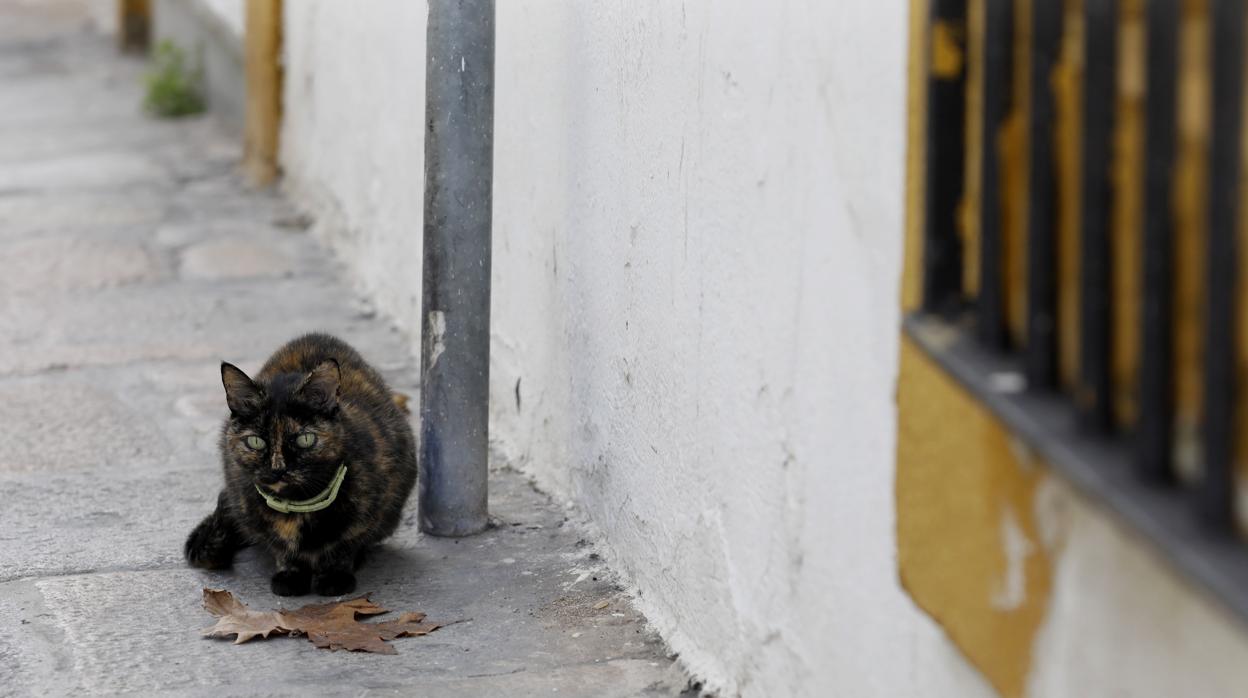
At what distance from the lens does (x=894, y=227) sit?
84.7 inches

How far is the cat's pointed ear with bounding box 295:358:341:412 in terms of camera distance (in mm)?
3481

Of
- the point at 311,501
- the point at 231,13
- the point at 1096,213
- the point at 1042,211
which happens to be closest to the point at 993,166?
the point at 1042,211

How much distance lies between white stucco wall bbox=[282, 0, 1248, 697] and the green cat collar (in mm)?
573

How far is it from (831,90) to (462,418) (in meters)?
1.68

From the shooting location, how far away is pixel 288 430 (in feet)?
11.3

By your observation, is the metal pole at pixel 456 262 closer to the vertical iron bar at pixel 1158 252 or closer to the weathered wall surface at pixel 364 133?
the weathered wall surface at pixel 364 133

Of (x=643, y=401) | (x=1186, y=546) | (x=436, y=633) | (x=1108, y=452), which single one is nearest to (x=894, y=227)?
(x=1108, y=452)

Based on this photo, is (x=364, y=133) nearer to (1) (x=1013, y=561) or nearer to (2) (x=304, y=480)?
(2) (x=304, y=480)

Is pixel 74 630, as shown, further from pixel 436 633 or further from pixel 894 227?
pixel 894 227

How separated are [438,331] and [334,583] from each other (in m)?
0.61

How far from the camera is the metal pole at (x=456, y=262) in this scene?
12.0ft

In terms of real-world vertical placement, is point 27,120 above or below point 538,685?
above

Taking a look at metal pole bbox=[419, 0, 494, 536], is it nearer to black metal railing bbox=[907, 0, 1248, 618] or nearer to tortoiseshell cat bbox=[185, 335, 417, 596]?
tortoiseshell cat bbox=[185, 335, 417, 596]

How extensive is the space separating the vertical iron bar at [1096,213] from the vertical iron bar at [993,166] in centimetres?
20
